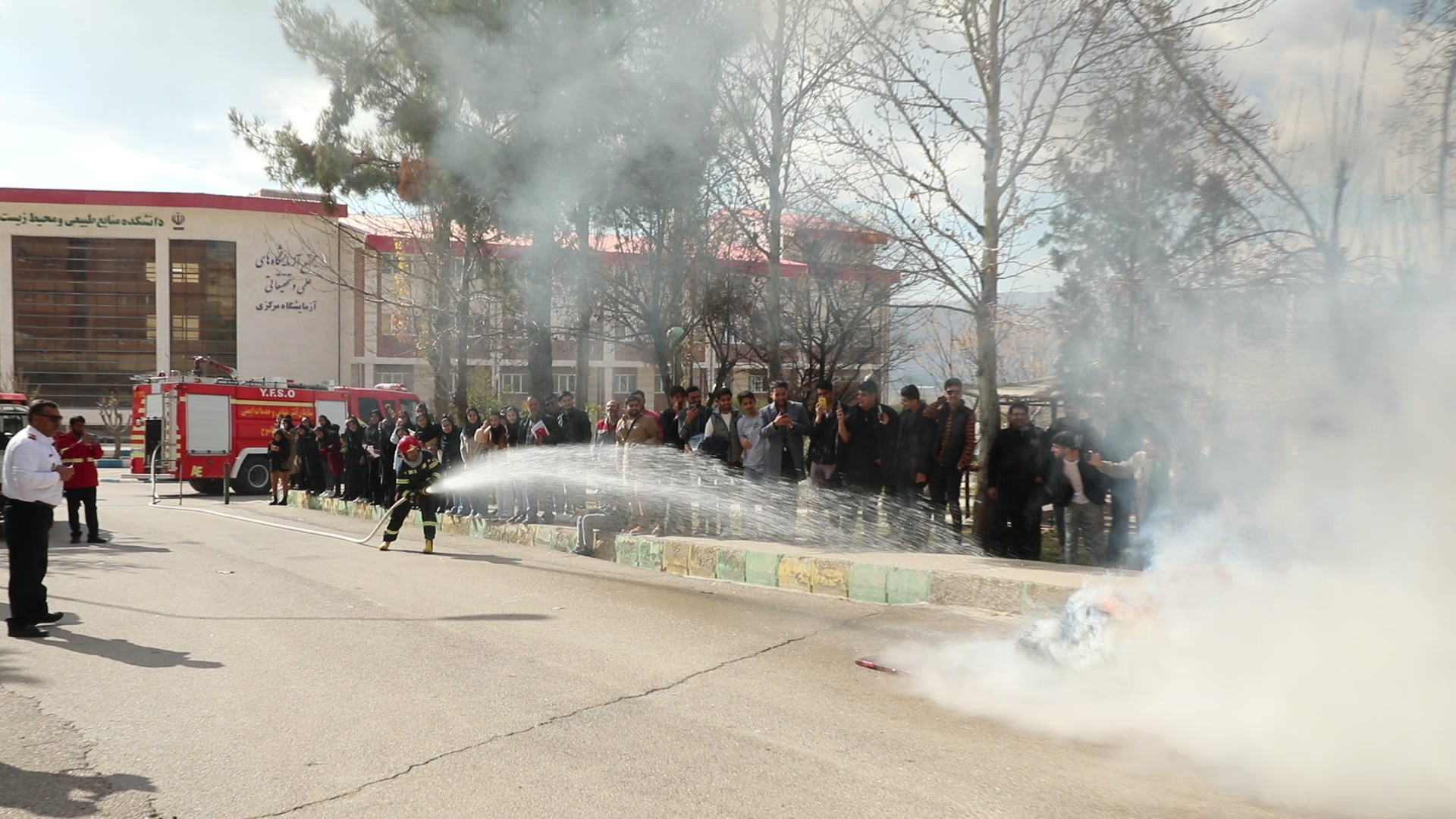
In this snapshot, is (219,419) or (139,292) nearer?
(219,419)

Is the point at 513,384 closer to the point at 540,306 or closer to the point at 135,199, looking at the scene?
the point at 135,199

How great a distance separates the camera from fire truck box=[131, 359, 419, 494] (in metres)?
20.1

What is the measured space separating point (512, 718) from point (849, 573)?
3.75 meters

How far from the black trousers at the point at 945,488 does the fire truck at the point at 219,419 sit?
1424 cm

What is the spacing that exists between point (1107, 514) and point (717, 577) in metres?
3.21

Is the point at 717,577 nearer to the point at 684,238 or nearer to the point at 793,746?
the point at 793,746

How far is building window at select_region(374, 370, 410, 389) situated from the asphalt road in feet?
121

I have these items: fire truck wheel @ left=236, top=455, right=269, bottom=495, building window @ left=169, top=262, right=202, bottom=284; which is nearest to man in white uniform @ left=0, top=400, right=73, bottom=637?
fire truck wheel @ left=236, top=455, right=269, bottom=495

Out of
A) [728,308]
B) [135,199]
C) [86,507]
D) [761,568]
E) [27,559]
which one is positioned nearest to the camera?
[27,559]

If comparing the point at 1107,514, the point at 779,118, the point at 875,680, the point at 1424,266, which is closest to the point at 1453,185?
the point at 1424,266

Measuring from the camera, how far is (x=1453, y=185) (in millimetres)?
3488

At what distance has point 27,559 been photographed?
594cm

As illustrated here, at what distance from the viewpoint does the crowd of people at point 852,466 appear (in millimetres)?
7305

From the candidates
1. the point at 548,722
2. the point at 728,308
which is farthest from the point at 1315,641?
the point at 728,308
